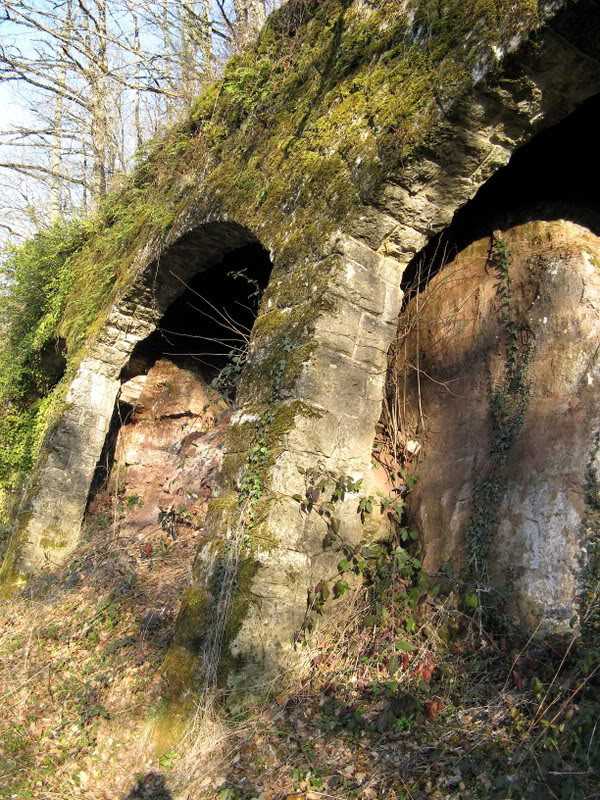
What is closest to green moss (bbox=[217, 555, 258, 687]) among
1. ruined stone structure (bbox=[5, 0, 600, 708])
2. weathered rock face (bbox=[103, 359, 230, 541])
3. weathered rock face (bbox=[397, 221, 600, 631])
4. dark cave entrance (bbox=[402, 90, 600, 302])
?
ruined stone structure (bbox=[5, 0, 600, 708])

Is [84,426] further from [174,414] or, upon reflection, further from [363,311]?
[363,311]

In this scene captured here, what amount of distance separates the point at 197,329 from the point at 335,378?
4532mm

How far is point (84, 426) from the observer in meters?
7.11

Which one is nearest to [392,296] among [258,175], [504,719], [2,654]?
[258,175]

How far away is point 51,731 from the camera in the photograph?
377cm

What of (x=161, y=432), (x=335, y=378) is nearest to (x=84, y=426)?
(x=161, y=432)

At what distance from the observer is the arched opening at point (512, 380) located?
3.19 meters

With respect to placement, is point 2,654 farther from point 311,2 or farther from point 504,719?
point 311,2

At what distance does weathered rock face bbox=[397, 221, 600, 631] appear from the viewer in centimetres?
317

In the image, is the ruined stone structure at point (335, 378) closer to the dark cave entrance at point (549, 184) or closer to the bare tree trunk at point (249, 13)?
the dark cave entrance at point (549, 184)

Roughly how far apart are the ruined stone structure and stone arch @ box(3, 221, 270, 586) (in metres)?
2.72

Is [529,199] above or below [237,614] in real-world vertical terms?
above

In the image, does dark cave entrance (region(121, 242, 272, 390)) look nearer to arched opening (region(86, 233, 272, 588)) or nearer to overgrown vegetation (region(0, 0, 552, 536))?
arched opening (region(86, 233, 272, 588))

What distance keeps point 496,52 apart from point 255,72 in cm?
280
